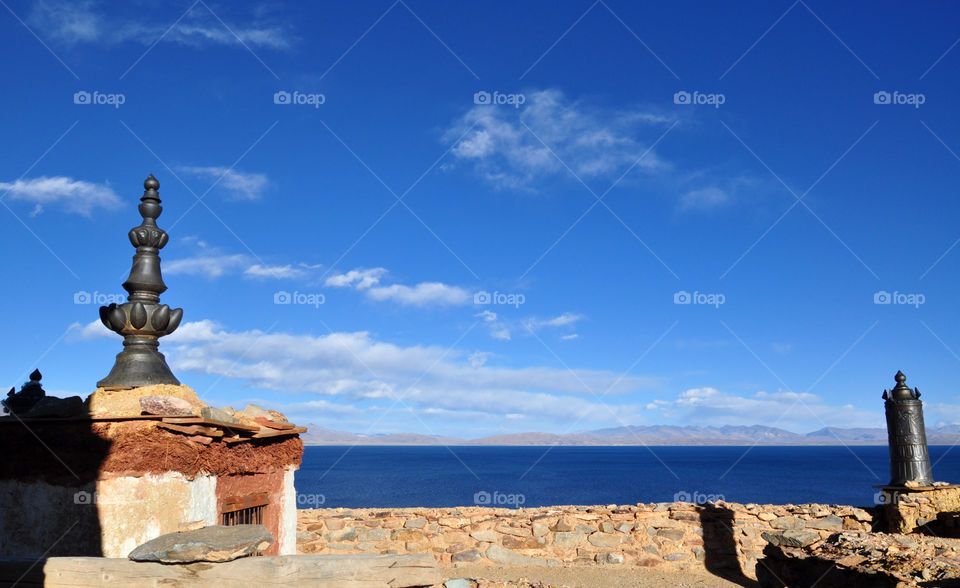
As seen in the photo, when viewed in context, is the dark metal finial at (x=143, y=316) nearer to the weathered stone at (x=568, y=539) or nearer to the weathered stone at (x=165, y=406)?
the weathered stone at (x=165, y=406)

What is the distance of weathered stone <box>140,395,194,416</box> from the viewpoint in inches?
214

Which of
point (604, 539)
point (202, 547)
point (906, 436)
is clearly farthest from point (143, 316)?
point (906, 436)

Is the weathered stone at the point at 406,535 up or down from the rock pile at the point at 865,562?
Answer: up

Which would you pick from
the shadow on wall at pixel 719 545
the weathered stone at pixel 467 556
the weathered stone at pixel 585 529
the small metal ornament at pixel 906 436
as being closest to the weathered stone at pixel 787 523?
the shadow on wall at pixel 719 545

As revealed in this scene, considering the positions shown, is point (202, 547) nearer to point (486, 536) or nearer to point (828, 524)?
point (486, 536)

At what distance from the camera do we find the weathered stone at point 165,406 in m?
5.43

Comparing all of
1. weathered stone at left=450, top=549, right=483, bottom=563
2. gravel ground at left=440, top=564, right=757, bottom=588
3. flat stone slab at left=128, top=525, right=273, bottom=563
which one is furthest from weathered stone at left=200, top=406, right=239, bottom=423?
weathered stone at left=450, top=549, right=483, bottom=563

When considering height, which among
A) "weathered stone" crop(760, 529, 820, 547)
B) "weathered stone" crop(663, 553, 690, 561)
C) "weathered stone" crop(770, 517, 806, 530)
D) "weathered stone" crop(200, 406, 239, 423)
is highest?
"weathered stone" crop(200, 406, 239, 423)

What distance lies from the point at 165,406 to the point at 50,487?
1.10m

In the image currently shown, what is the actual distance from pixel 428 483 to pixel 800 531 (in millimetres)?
91849

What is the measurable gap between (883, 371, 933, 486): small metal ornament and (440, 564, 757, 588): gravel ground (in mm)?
4221

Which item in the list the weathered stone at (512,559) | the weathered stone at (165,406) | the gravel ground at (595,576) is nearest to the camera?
the weathered stone at (165,406)

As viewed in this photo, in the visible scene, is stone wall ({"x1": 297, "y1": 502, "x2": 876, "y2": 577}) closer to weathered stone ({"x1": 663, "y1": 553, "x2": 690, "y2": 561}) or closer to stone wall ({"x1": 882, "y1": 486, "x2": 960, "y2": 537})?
weathered stone ({"x1": 663, "y1": 553, "x2": 690, "y2": 561})

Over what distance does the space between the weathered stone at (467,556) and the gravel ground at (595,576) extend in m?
0.11
